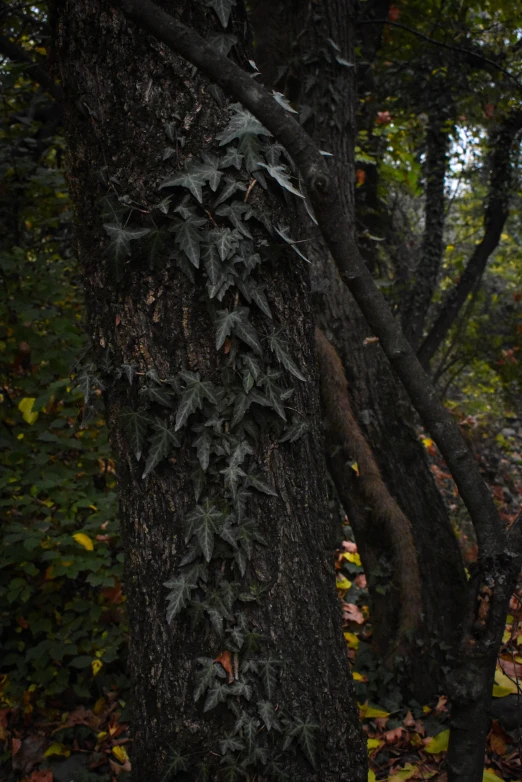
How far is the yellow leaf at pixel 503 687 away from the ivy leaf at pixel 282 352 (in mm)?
2002

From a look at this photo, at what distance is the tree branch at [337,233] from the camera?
1.54 m

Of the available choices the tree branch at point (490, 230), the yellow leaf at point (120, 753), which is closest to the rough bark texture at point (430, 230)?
the tree branch at point (490, 230)

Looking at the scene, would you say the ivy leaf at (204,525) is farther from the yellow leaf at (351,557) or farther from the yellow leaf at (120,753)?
the yellow leaf at (351,557)

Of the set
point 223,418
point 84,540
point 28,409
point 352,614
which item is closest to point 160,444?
point 223,418

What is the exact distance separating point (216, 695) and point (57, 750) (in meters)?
1.90

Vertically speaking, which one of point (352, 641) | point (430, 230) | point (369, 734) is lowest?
point (369, 734)

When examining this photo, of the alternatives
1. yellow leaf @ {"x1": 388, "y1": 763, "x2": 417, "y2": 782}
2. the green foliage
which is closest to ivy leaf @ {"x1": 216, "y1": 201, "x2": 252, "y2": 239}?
the green foliage

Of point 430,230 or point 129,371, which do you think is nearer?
point 129,371

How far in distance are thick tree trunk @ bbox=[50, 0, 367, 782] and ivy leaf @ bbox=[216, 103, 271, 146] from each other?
2 cm

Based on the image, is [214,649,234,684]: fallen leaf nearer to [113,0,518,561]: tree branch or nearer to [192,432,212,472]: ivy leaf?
[192,432,212,472]: ivy leaf

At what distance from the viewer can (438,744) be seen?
2652 millimetres

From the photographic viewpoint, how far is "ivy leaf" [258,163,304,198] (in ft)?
5.59

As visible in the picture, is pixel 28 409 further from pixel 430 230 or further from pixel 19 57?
pixel 430 230

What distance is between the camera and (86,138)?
1732 millimetres
